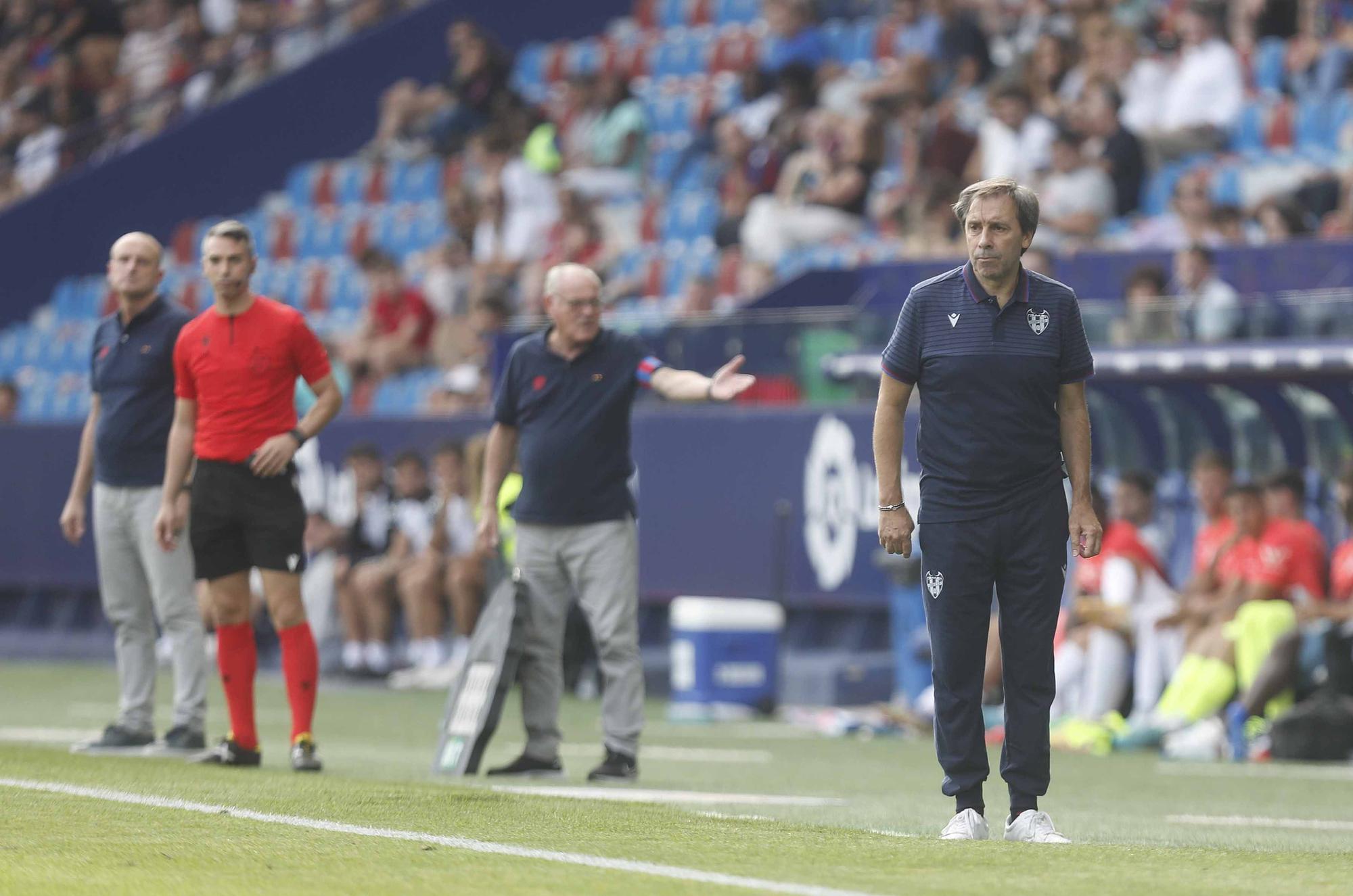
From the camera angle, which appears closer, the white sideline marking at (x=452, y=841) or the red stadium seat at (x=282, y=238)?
the white sideline marking at (x=452, y=841)

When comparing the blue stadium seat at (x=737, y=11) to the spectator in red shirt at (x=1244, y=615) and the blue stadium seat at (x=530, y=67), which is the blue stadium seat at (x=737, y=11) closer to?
the blue stadium seat at (x=530, y=67)

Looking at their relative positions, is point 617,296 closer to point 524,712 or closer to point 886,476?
point 524,712

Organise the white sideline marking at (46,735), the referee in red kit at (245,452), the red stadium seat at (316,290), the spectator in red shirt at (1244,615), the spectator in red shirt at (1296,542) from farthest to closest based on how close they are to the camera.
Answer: the red stadium seat at (316,290) < the spectator in red shirt at (1296,542) < the spectator in red shirt at (1244,615) < the white sideline marking at (46,735) < the referee in red kit at (245,452)

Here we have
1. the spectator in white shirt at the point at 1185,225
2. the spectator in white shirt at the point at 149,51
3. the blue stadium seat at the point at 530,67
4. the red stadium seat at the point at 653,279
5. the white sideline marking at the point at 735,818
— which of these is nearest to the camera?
the white sideline marking at the point at 735,818

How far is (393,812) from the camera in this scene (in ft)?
24.7

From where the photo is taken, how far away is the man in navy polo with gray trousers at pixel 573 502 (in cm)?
998

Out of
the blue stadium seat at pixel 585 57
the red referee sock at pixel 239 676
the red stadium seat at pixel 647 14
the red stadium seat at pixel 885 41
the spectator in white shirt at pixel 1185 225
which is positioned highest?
the red stadium seat at pixel 647 14

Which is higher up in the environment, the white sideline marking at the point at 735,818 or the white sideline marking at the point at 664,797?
the white sideline marking at the point at 735,818

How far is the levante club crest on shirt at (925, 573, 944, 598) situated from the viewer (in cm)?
716

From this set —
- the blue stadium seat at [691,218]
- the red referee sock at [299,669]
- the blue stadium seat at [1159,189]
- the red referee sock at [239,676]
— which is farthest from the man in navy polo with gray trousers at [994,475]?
the blue stadium seat at [691,218]

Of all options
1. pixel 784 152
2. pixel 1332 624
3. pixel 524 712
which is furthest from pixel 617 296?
pixel 524 712

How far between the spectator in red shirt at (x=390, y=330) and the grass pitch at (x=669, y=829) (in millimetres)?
8458

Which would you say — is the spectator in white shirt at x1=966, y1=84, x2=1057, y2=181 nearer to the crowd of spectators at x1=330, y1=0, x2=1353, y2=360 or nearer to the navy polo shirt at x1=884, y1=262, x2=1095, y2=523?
the crowd of spectators at x1=330, y1=0, x2=1353, y2=360

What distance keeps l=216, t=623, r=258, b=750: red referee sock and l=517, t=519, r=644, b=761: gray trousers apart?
1.20m
